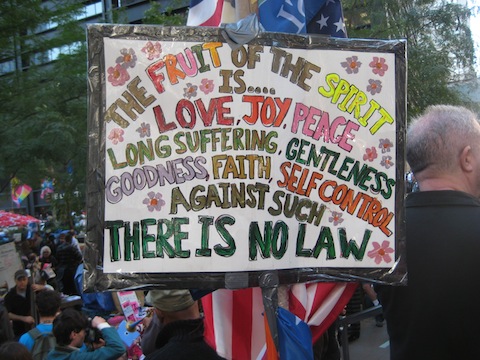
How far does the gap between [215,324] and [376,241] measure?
936 millimetres

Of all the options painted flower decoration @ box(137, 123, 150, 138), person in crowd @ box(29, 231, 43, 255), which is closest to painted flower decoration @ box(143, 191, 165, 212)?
painted flower decoration @ box(137, 123, 150, 138)

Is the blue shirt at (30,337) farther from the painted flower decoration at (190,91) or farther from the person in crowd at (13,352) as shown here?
the painted flower decoration at (190,91)

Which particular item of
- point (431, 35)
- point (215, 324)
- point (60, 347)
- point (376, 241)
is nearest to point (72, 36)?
point (60, 347)

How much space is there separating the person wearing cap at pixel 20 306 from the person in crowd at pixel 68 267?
2079mm

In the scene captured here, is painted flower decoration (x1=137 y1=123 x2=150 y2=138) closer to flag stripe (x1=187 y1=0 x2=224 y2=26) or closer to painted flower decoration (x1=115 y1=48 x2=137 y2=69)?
painted flower decoration (x1=115 y1=48 x2=137 y2=69)

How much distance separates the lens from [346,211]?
7.04 feet

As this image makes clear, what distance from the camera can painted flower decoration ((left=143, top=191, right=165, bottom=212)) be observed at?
6.53 feet

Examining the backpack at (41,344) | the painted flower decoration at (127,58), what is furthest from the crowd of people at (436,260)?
the backpack at (41,344)

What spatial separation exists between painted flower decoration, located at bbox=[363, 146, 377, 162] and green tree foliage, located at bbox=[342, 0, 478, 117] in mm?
10945

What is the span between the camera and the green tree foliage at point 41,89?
6.16 m

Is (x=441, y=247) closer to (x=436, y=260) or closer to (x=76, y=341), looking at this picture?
(x=436, y=260)

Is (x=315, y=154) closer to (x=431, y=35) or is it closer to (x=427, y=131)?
(x=427, y=131)

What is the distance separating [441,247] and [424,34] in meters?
13.8

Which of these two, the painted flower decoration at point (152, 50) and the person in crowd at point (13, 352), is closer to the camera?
the painted flower decoration at point (152, 50)
